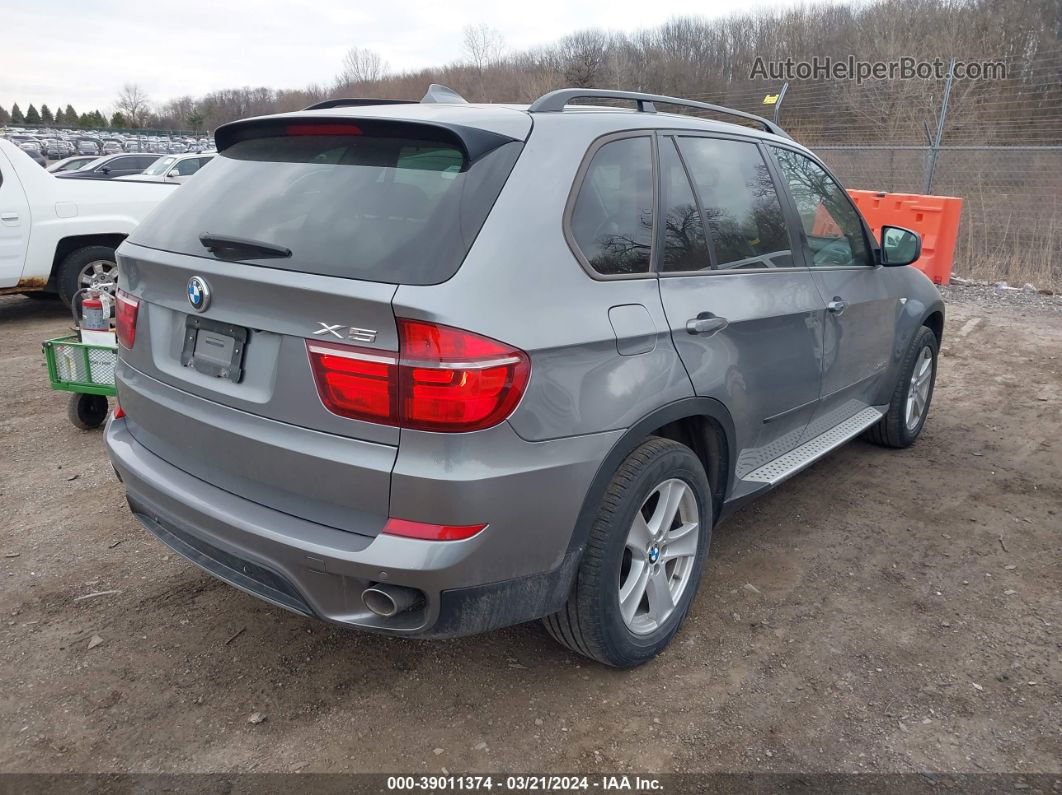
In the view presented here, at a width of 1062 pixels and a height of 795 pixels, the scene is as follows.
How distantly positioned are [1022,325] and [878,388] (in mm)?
5037

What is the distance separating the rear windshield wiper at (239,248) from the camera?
2.35m

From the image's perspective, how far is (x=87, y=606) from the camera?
3.21 m

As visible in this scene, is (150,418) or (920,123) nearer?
(150,418)

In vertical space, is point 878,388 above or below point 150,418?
below

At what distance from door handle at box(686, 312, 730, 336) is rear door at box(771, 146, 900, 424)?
99 cm

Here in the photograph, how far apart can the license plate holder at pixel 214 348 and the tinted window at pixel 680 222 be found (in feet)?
4.54

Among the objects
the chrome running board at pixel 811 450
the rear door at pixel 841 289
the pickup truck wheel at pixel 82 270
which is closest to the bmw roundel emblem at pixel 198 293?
the chrome running board at pixel 811 450

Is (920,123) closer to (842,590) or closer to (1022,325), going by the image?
(1022,325)

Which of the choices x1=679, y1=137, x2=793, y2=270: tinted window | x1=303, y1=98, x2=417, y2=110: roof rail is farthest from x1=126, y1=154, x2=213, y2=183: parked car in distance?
x1=679, y1=137, x2=793, y2=270: tinted window

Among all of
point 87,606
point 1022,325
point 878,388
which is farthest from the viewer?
point 1022,325

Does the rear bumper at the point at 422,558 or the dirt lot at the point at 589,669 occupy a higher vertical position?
the rear bumper at the point at 422,558

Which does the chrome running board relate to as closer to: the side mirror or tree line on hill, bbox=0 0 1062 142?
the side mirror

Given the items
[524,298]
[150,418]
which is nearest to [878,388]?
[524,298]

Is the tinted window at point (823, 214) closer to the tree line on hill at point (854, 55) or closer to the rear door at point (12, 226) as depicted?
the rear door at point (12, 226)
